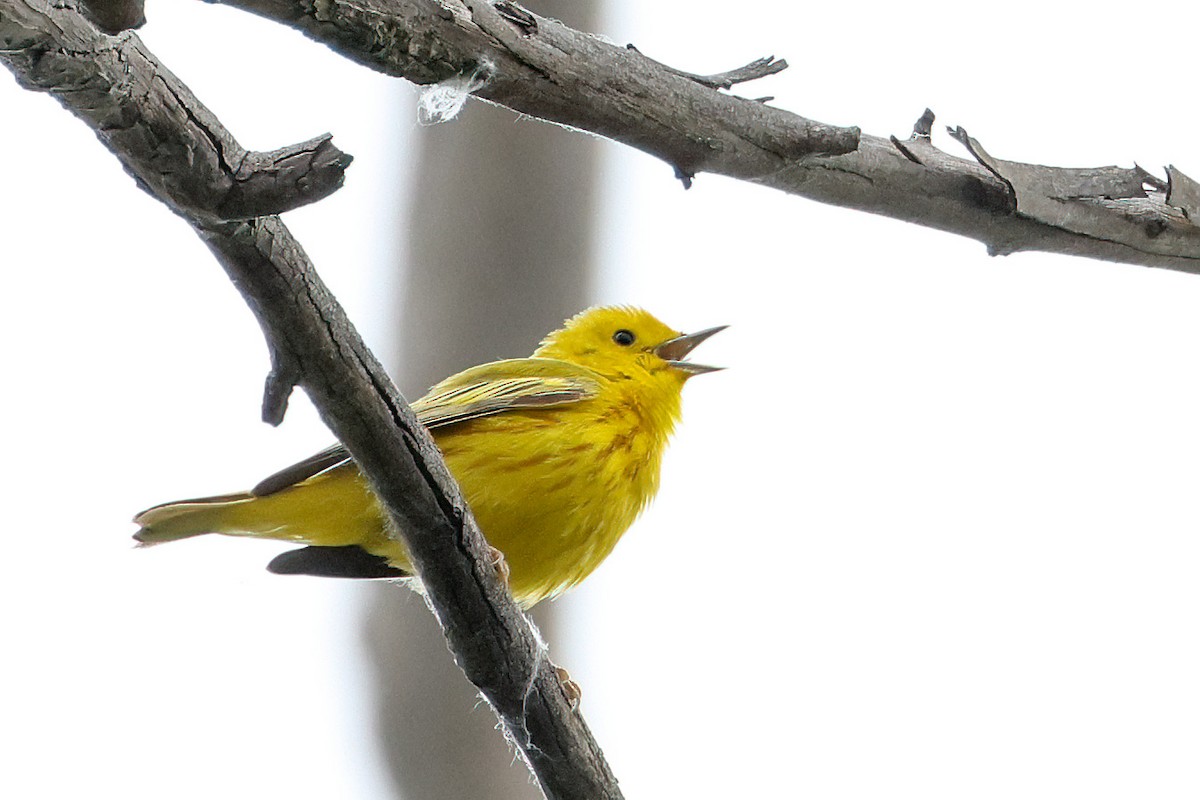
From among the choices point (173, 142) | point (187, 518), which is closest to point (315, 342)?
point (173, 142)

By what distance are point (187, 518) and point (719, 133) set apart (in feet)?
5.61

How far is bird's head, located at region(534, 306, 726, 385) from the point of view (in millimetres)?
4199

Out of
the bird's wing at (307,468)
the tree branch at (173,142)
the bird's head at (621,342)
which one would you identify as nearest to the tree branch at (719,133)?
the tree branch at (173,142)

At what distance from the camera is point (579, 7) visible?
3812 millimetres

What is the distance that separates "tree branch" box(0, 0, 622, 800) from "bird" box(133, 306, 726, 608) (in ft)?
2.27

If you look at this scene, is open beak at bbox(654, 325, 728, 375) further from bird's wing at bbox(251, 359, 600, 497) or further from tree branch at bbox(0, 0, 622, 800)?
tree branch at bbox(0, 0, 622, 800)

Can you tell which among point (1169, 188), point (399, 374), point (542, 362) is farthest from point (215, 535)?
point (1169, 188)

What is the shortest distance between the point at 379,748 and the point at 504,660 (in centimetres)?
106

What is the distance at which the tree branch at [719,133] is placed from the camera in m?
1.92

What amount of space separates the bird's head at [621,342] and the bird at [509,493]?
413mm

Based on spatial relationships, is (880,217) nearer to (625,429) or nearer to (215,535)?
(625,429)

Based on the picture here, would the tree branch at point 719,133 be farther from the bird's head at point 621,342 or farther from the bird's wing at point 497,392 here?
the bird's head at point 621,342

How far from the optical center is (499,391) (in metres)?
3.56

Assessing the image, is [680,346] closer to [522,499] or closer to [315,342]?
[522,499]
